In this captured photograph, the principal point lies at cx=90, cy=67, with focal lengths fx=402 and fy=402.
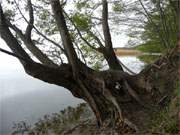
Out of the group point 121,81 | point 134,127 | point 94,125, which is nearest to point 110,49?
point 121,81

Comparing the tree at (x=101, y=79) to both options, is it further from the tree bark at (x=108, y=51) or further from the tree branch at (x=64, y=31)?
the tree bark at (x=108, y=51)

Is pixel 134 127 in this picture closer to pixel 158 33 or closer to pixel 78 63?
pixel 78 63

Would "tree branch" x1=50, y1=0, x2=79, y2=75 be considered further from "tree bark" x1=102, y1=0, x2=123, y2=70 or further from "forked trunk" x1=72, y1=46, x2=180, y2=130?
"tree bark" x1=102, y1=0, x2=123, y2=70

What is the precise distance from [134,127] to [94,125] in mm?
985

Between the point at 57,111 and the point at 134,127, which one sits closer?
the point at 134,127

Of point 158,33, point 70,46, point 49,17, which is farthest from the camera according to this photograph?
point 158,33

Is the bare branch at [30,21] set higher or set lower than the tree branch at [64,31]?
higher

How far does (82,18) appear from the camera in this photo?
8852 millimetres

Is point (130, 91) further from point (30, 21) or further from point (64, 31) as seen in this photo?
point (30, 21)

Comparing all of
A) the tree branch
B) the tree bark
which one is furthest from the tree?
the tree bark

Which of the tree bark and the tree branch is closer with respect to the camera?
the tree branch

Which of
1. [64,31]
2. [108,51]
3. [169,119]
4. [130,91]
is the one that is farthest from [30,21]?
[169,119]

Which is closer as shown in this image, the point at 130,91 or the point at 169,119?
the point at 169,119

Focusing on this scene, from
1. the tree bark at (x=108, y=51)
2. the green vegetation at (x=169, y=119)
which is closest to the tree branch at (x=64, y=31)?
the tree bark at (x=108, y=51)
